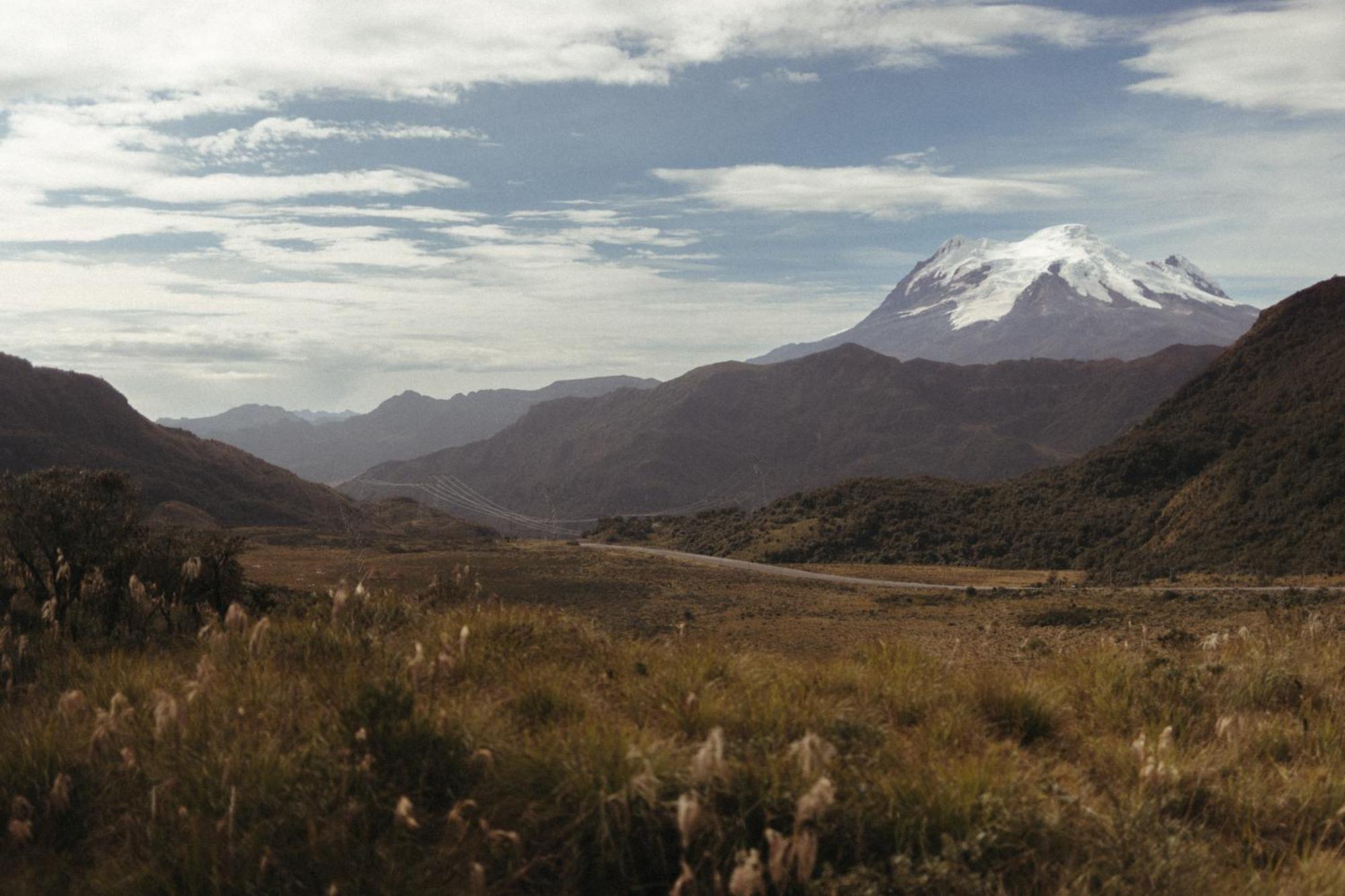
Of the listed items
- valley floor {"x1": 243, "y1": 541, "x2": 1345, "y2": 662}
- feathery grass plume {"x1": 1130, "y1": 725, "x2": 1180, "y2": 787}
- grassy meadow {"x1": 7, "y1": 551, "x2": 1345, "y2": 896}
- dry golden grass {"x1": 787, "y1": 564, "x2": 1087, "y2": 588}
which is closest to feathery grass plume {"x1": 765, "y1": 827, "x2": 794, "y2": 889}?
grassy meadow {"x1": 7, "y1": 551, "x2": 1345, "y2": 896}

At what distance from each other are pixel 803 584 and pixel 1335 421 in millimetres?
53700

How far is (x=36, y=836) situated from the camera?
461 cm

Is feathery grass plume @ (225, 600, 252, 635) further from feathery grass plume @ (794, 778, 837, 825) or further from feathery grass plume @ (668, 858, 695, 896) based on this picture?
feathery grass plume @ (794, 778, 837, 825)

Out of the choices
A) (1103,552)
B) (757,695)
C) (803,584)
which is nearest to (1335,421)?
(1103,552)


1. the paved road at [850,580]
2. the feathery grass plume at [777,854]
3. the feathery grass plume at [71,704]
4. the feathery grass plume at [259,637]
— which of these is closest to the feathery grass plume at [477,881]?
the feathery grass plume at [777,854]

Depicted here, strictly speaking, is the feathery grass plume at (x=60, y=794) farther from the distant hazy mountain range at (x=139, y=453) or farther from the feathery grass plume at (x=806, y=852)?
the distant hazy mountain range at (x=139, y=453)

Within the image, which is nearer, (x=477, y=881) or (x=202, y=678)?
(x=477, y=881)

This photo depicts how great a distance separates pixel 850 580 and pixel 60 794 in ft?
240

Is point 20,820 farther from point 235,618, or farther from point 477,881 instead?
point 477,881

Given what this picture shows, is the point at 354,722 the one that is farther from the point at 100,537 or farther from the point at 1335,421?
the point at 1335,421

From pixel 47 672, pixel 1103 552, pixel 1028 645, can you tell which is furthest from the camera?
pixel 1103 552

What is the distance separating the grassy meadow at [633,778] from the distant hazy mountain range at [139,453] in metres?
129

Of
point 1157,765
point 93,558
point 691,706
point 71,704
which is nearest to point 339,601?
point 71,704

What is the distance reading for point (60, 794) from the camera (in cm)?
442
